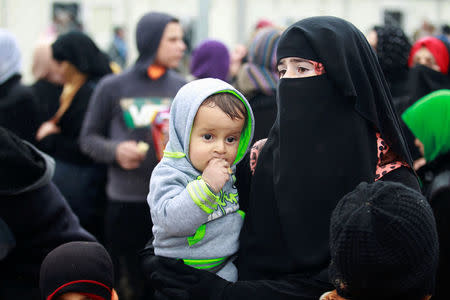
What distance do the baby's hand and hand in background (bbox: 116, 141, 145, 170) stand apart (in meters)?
2.02

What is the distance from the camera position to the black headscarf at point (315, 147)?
2.07 m

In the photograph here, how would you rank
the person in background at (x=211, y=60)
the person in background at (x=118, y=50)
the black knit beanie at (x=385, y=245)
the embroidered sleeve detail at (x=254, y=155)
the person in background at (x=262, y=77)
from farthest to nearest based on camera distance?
the person in background at (x=118, y=50) < the person in background at (x=211, y=60) < the person in background at (x=262, y=77) < the embroidered sleeve detail at (x=254, y=155) < the black knit beanie at (x=385, y=245)

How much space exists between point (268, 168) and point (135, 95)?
243 cm

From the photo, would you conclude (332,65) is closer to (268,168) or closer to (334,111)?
(334,111)

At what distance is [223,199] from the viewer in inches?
89.9

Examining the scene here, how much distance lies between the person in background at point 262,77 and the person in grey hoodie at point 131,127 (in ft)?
2.15

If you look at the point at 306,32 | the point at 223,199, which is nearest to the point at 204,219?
the point at 223,199

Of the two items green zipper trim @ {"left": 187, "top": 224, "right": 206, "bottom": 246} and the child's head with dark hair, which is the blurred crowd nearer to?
the child's head with dark hair

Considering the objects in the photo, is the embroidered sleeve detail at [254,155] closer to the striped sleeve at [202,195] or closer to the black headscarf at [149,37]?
the striped sleeve at [202,195]

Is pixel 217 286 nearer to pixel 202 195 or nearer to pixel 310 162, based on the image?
pixel 202 195

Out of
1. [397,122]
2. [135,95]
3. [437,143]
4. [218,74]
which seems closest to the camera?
[397,122]

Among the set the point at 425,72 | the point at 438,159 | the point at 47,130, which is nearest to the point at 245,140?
the point at 438,159

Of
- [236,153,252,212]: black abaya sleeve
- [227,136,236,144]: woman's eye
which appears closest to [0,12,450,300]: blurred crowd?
[236,153,252,212]: black abaya sleeve

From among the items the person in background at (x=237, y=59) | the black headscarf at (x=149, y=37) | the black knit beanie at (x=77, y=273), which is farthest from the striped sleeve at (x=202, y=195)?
the person in background at (x=237, y=59)
